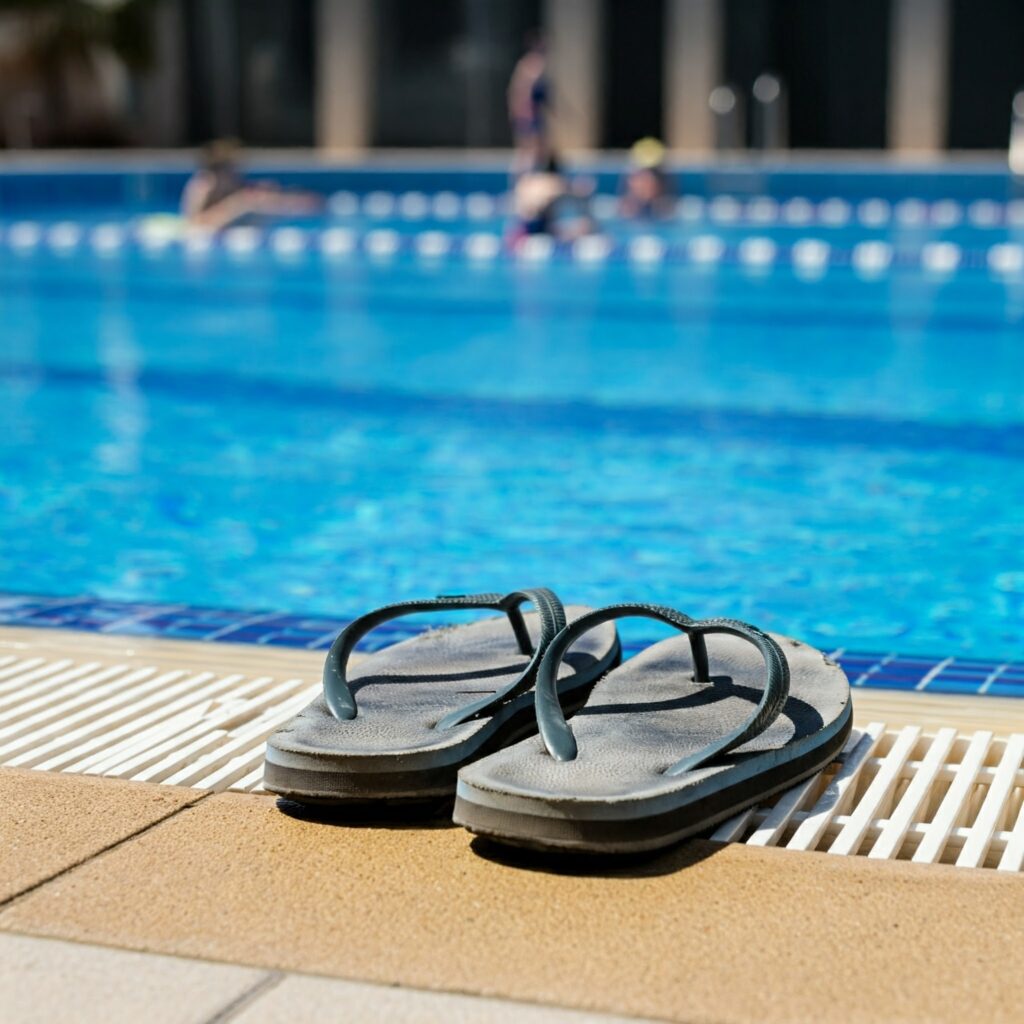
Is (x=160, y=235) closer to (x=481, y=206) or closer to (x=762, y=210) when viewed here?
(x=481, y=206)

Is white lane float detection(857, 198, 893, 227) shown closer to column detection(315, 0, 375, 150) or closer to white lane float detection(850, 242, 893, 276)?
Result: white lane float detection(850, 242, 893, 276)

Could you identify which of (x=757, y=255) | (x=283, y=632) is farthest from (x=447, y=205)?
(x=283, y=632)

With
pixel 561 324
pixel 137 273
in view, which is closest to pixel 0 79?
pixel 137 273

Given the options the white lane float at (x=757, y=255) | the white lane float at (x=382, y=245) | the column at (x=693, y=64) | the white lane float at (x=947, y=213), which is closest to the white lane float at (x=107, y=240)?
the white lane float at (x=382, y=245)

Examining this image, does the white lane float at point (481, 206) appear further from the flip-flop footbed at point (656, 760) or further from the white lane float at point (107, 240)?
the flip-flop footbed at point (656, 760)

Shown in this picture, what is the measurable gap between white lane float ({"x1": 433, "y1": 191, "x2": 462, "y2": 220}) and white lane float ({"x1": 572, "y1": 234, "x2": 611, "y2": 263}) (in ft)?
13.0

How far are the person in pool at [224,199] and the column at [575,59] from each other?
828 cm

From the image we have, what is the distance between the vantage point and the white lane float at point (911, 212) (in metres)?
15.4

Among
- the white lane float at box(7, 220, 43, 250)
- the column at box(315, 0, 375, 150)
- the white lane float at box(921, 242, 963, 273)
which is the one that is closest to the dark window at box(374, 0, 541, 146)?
the column at box(315, 0, 375, 150)

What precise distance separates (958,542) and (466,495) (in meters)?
1.62

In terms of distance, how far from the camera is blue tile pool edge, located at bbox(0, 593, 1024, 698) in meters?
3.20

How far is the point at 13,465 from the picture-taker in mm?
6312

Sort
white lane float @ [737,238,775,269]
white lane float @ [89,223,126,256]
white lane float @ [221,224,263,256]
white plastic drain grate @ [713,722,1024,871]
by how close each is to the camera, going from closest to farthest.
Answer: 1. white plastic drain grate @ [713,722,1024,871]
2. white lane float @ [737,238,775,269]
3. white lane float @ [221,224,263,256]
4. white lane float @ [89,223,126,256]

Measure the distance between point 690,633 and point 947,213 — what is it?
1426cm
